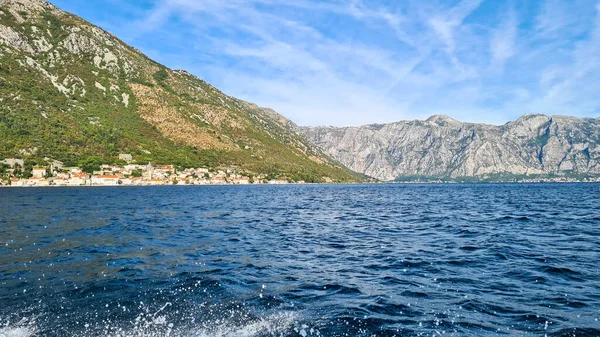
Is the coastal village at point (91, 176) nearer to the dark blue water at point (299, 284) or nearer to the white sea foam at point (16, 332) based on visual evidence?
the dark blue water at point (299, 284)

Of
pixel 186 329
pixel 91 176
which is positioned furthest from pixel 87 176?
A: pixel 186 329

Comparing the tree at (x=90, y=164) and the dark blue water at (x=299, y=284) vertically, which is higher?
the tree at (x=90, y=164)

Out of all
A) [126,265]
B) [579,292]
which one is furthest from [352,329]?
[126,265]

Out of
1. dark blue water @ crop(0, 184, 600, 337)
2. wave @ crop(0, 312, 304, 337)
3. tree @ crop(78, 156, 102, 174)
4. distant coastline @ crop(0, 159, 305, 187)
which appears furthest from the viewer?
tree @ crop(78, 156, 102, 174)

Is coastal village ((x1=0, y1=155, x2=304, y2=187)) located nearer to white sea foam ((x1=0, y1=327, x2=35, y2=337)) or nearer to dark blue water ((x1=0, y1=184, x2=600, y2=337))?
dark blue water ((x1=0, y1=184, x2=600, y2=337))

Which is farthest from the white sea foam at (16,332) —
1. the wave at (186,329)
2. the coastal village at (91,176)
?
the coastal village at (91,176)

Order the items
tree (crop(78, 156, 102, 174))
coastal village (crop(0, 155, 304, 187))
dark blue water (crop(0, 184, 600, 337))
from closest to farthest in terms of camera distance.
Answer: dark blue water (crop(0, 184, 600, 337)) → coastal village (crop(0, 155, 304, 187)) → tree (crop(78, 156, 102, 174))

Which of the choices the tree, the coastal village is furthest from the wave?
the tree

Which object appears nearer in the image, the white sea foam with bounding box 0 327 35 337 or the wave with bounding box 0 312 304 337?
the white sea foam with bounding box 0 327 35 337

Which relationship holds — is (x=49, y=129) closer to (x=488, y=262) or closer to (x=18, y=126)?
(x=18, y=126)

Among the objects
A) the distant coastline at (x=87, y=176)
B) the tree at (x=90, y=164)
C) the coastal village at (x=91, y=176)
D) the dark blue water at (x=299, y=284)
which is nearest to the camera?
the dark blue water at (x=299, y=284)

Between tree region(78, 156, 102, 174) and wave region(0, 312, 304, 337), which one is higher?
tree region(78, 156, 102, 174)

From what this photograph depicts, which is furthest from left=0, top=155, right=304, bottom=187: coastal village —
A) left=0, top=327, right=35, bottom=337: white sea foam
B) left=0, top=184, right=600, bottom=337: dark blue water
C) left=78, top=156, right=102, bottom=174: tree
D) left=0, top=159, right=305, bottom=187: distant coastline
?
left=0, top=327, right=35, bottom=337: white sea foam

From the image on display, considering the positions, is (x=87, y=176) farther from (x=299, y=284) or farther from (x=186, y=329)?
(x=186, y=329)
